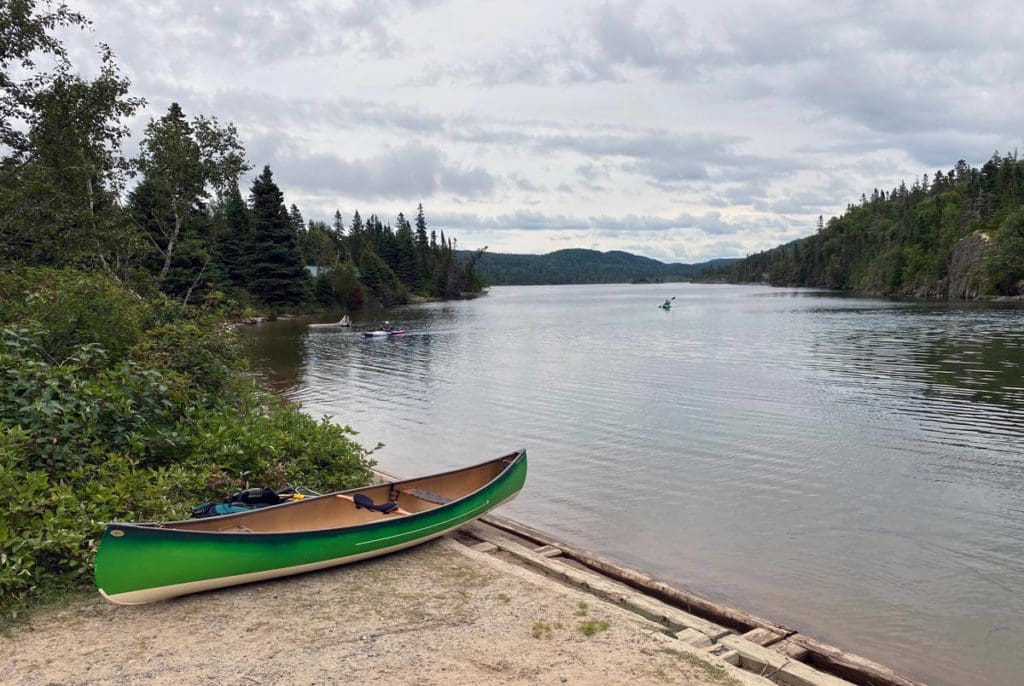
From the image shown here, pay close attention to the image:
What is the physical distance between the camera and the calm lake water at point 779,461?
9.30 metres

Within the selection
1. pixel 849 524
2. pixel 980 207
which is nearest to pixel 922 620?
pixel 849 524

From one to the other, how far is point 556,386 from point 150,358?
18679 millimetres

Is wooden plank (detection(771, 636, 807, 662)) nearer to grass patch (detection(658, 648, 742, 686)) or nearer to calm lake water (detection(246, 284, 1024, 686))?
grass patch (detection(658, 648, 742, 686))

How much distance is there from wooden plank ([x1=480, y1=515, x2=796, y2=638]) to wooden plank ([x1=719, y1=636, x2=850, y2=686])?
2.42ft

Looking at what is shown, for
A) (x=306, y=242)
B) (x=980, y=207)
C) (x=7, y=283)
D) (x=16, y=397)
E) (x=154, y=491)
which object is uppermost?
(x=980, y=207)

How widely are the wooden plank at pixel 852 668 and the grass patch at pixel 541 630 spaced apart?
8.26 ft

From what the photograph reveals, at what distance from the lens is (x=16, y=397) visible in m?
8.70

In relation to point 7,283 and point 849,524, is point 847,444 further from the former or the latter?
point 7,283

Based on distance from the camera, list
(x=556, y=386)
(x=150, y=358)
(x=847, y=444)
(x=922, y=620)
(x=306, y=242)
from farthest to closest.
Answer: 1. (x=306, y=242)
2. (x=556, y=386)
3. (x=847, y=444)
4. (x=150, y=358)
5. (x=922, y=620)

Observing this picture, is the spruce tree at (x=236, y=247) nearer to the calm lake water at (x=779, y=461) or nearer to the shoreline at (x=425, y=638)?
the calm lake water at (x=779, y=461)

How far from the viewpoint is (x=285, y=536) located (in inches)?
295

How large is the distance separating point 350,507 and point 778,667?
566 centimetres

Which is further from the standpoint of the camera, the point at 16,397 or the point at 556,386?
the point at 556,386

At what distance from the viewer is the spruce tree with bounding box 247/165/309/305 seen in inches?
2958
